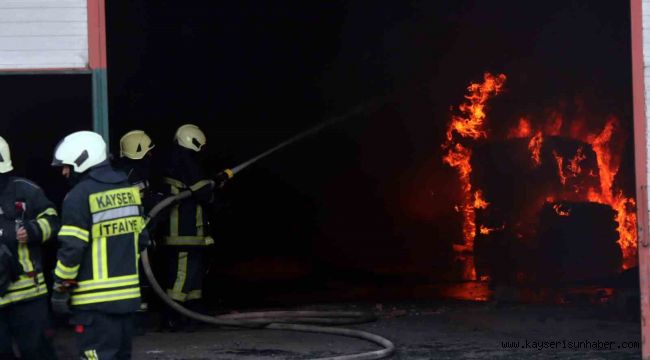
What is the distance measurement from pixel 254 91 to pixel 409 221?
3.53 m

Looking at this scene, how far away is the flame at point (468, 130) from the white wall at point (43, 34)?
952cm

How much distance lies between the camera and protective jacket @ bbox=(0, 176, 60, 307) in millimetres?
6082

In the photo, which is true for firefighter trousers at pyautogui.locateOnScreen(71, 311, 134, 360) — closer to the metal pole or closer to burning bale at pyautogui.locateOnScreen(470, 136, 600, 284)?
the metal pole

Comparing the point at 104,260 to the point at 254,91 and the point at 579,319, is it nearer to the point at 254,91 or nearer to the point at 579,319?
the point at 579,319

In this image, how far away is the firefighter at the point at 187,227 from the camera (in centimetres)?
864

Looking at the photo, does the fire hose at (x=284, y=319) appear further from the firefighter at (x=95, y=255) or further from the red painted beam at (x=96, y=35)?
the firefighter at (x=95, y=255)

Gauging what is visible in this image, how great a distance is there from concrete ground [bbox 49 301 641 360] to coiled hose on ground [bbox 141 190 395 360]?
71 millimetres

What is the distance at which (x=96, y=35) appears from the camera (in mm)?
6734

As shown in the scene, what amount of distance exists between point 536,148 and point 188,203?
22.0 ft

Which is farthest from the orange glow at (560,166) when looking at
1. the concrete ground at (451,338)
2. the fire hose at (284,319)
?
the fire hose at (284,319)

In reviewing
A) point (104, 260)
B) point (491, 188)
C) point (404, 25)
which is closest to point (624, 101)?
point (491, 188)

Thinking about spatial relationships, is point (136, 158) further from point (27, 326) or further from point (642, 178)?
point (642, 178)

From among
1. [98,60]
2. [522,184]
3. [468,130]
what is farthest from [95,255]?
[468,130]

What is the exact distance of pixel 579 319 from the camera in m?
8.77
